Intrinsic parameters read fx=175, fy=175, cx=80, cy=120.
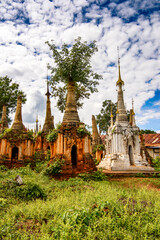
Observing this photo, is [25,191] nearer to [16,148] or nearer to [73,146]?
[73,146]

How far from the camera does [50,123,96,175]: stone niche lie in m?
11.9

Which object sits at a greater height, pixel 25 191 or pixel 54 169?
pixel 54 169

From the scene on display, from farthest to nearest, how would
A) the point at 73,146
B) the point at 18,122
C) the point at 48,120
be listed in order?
1. the point at 48,120
2. the point at 18,122
3. the point at 73,146

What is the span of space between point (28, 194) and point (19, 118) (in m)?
11.9

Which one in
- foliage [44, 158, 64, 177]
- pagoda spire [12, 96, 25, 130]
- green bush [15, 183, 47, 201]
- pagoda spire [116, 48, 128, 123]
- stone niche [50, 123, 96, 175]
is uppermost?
pagoda spire [116, 48, 128, 123]

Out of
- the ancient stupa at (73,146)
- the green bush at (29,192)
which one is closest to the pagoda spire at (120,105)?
the ancient stupa at (73,146)

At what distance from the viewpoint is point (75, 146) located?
12.9 m

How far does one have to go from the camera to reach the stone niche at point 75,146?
39.2 feet

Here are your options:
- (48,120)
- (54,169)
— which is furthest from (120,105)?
(54,169)

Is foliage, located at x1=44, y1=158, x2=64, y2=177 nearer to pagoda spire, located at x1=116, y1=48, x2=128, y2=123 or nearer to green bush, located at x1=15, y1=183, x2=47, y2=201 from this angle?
green bush, located at x1=15, y1=183, x2=47, y2=201

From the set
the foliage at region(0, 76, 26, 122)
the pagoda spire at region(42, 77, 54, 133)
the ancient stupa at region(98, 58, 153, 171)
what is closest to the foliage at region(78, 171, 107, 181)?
the ancient stupa at region(98, 58, 153, 171)

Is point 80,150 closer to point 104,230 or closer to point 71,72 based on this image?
point 71,72

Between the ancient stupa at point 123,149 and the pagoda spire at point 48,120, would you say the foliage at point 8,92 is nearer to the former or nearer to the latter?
the pagoda spire at point 48,120

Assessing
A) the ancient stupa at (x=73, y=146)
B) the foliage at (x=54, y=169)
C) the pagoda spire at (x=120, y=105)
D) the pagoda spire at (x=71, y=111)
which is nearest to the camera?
the foliage at (x=54, y=169)
